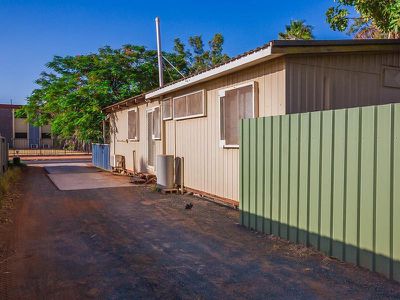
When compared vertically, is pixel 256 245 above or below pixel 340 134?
below

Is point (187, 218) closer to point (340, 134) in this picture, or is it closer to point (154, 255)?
point (154, 255)

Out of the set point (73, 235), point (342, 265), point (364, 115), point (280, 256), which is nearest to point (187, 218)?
point (73, 235)

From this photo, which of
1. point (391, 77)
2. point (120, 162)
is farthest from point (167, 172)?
point (120, 162)

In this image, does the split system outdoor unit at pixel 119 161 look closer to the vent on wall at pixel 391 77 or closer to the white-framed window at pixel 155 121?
the white-framed window at pixel 155 121

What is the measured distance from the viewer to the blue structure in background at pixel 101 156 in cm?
1683

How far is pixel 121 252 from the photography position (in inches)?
180

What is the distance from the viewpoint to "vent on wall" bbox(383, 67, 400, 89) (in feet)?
22.9

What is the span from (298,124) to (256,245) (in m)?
1.62

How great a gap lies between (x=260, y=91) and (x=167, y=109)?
4.46 meters

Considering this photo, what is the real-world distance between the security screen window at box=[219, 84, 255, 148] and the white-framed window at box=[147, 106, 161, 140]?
3.86 meters

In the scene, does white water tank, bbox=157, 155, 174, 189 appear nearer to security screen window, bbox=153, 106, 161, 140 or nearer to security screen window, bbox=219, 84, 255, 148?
security screen window, bbox=153, 106, 161, 140

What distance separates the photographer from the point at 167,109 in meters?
10.6

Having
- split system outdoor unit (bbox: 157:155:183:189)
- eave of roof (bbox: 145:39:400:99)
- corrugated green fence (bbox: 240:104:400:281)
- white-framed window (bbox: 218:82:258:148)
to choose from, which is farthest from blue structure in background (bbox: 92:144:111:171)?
corrugated green fence (bbox: 240:104:400:281)

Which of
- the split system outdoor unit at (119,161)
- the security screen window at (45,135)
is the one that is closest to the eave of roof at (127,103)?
the split system outdoor unit at (119,161)
